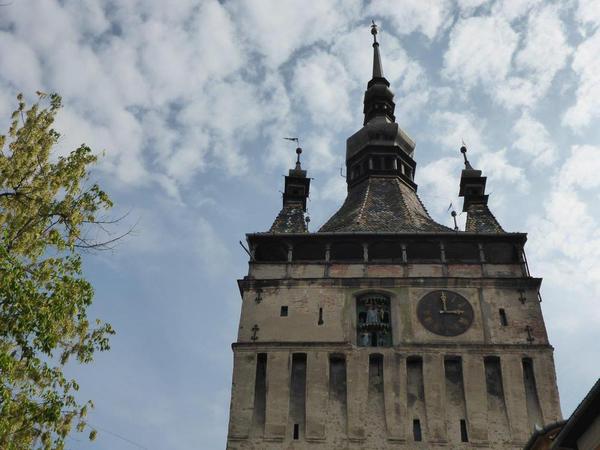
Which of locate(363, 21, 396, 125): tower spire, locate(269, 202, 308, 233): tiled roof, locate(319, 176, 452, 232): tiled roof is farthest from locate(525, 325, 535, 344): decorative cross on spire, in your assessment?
locate(363, 21, 396, 125): tower spire

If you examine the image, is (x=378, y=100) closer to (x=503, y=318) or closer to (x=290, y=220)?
(x=290, y=220)

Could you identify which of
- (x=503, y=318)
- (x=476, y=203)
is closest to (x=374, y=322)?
(x=503, y=318)

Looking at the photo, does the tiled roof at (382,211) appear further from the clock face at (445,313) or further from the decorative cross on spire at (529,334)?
the decorative cross on spire at (529,334)

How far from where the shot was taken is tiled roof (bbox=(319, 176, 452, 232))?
90.6 ft

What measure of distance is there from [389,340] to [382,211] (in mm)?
7765

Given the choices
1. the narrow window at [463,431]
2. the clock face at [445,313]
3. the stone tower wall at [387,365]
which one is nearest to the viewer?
the narrow window at [463,431]

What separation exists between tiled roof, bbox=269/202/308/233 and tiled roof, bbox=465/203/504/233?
6218 mm

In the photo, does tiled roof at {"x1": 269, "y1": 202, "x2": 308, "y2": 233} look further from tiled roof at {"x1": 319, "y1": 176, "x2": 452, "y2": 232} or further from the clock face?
the clock face

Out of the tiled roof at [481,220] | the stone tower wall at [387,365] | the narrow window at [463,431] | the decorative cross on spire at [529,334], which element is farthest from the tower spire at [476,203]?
the narrow window at [463,431]

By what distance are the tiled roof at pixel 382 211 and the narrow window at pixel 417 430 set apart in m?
8.04

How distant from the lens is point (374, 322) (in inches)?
912

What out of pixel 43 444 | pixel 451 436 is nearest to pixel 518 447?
pixel 451 436

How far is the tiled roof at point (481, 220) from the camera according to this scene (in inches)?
1078

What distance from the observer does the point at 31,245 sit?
10.0 meters
